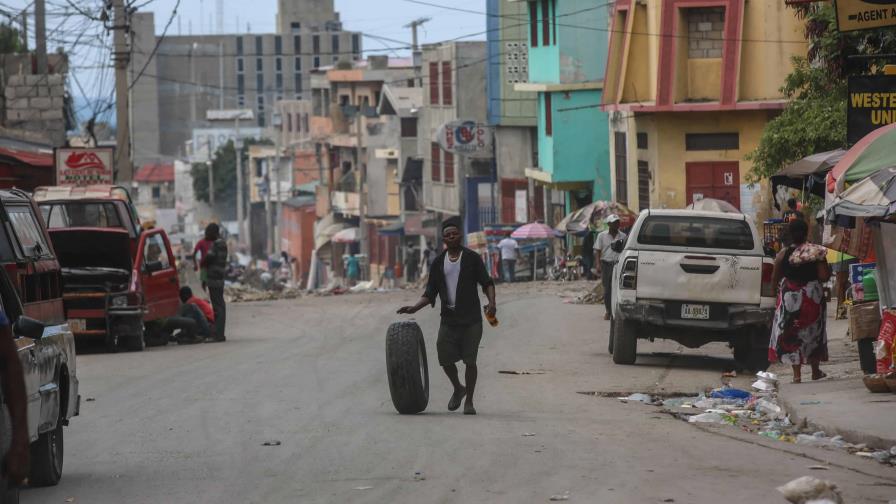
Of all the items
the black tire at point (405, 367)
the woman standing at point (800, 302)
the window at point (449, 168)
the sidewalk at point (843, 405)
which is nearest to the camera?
the sidewalk at point (843, 405)

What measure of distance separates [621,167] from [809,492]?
38741 mm

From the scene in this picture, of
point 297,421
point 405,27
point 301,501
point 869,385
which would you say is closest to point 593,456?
point 301,501

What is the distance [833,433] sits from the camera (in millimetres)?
12414

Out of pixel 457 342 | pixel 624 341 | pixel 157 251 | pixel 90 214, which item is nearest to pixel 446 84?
pixel 157 251

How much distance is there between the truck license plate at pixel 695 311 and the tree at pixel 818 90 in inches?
137

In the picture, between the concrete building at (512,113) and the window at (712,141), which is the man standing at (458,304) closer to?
the window at (712,141)

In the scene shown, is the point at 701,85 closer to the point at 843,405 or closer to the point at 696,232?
the point at 696,232

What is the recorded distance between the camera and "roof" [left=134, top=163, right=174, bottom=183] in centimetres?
14400

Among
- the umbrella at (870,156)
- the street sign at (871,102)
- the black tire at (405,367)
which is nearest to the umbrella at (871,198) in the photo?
the umbrella at (870,156)

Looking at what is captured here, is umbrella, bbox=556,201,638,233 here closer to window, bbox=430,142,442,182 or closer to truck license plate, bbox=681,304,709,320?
truck license plate, bbox=681,304,709,320

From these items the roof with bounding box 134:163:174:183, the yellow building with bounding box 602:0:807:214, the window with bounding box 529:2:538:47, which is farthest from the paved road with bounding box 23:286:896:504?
the roof with bounding box 134:163:174:183

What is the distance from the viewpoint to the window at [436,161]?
73.2 meters

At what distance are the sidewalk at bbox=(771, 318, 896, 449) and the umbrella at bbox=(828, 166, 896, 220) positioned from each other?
5.82 ft

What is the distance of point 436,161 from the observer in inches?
2901
